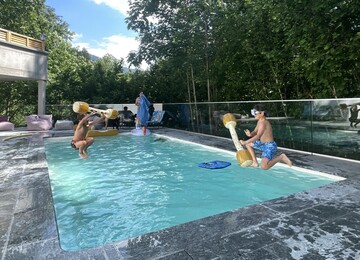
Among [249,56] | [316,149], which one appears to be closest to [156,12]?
[249,56]

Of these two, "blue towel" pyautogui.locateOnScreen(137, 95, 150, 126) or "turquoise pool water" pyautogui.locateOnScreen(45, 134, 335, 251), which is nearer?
"turquoise pool water" pyautogui.locateOnScreen(45, 134, 335, 251)

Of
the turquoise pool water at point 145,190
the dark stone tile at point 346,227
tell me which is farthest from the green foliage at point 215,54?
the dark stone tile at point 346,227

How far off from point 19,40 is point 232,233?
1632 cm

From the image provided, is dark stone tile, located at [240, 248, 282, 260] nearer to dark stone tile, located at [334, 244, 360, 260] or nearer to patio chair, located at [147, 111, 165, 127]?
dark stone tile, located at [334, 244, 360, 260]

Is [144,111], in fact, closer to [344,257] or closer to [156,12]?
[156,12]

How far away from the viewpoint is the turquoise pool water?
11.4 feet

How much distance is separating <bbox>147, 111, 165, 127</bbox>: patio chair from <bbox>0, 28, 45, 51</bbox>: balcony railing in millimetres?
7826

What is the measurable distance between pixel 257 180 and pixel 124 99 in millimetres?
15556

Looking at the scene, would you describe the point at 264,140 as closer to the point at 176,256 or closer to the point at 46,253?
the point at 176,256

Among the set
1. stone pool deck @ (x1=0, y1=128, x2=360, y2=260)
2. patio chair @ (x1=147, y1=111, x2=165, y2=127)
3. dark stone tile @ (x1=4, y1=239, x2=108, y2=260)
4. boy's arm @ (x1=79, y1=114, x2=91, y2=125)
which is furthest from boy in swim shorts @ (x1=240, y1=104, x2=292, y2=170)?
patio chair @ (x1=147, y1=111, x2=165, y2=127)

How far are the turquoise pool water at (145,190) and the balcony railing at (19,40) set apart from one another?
9.53m

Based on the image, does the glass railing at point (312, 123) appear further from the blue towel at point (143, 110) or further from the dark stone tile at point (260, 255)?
the dark stone tile at point (260, 255)

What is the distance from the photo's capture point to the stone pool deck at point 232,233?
2.46m

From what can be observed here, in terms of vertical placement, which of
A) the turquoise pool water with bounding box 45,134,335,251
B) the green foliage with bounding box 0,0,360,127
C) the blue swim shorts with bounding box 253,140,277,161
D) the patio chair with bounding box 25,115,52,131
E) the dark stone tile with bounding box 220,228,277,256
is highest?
the green foliage with bounding box 0,0,360,127
